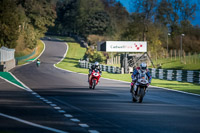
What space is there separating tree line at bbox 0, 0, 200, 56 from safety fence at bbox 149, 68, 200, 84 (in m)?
33.6

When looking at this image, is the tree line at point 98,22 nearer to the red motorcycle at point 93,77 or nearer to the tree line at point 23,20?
the tree line at point 23,20

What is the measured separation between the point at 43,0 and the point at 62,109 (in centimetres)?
9157

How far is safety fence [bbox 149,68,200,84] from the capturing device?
3947cm

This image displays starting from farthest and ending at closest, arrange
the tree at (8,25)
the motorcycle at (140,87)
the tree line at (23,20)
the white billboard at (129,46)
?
the tree line at (23,20)
the tree at (8,25)
the white billboard at (129,46)
the motorcycle at (140,87)

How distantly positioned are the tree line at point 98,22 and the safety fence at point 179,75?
33.6 meters

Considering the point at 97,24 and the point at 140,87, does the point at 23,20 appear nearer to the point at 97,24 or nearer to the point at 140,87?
the point at 97,24

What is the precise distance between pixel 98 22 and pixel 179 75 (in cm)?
8235

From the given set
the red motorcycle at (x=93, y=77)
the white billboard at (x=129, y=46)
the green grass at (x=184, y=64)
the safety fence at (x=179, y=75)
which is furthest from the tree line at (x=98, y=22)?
the red motorcycle at (x=93, y=77)

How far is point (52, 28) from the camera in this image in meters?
155

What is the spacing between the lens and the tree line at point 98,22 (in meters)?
83.1

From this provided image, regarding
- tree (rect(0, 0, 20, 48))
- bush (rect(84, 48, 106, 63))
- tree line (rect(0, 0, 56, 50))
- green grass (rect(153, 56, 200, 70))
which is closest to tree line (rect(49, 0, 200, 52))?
bush (rect(84, 48, 106, 63))

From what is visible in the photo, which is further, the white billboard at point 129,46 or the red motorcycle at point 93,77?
the white billboard at point 129,46

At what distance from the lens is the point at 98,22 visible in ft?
405

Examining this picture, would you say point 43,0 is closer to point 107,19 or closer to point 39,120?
point 107,19
